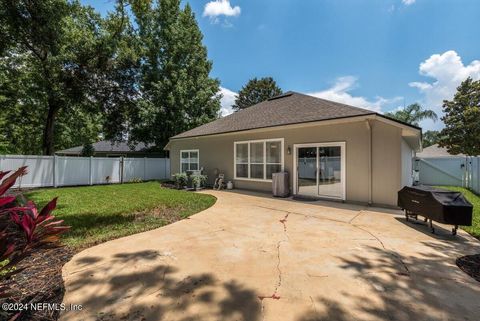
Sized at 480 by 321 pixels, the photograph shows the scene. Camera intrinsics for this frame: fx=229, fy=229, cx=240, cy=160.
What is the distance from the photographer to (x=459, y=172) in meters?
13.6

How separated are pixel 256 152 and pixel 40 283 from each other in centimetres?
901

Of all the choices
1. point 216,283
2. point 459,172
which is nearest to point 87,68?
point 216,283

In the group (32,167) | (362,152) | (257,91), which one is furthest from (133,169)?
(257,91)

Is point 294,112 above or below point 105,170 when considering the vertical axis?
above

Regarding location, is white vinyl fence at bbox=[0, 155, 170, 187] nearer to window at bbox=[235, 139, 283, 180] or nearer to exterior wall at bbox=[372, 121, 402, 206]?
window at bbox=[235, 139, 283, 180]

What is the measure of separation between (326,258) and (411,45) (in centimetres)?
1295

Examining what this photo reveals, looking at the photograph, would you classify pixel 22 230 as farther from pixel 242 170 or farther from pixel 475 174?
pixel 475 174

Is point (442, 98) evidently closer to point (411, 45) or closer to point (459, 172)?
point (459, 172)

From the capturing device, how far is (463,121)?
22734 millimetres

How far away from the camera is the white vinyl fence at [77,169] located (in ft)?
39.4

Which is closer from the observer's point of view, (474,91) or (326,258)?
(326,258)

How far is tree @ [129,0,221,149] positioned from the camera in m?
19.3

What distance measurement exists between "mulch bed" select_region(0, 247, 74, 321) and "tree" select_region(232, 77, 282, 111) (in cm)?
3249

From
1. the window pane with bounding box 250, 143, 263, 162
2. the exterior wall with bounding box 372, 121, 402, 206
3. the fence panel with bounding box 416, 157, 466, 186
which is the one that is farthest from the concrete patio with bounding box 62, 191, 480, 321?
the fence panel with bounding box 416, 157, 466, 186
